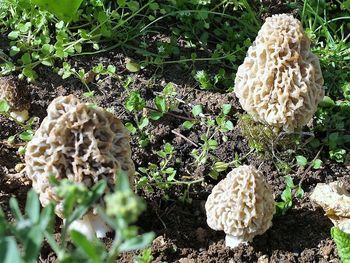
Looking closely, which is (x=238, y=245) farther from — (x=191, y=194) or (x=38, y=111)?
(x=38, y=111)

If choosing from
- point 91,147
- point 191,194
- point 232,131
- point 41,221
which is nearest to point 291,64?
point 232,131

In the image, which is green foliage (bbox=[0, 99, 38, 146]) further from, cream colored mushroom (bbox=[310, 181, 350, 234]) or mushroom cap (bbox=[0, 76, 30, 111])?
cream colored mushroom (bbox=[310, 181, 350, 234])

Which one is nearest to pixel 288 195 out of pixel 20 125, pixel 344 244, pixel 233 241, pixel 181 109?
pixel 233 241

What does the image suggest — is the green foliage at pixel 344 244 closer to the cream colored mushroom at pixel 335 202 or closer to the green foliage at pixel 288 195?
the cream colored mushroom at pixel 335 202

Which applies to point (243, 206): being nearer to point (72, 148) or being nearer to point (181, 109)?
point (72, 148)

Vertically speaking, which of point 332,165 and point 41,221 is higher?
point 41,221

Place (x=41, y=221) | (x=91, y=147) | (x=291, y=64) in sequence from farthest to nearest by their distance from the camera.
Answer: (x=291, y=64), (x=91, y=147), (x=41, y=221)

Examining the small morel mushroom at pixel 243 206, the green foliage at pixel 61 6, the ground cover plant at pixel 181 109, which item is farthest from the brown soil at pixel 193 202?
the green foliage at pixel 61 6

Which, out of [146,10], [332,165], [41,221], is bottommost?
[332,165]
